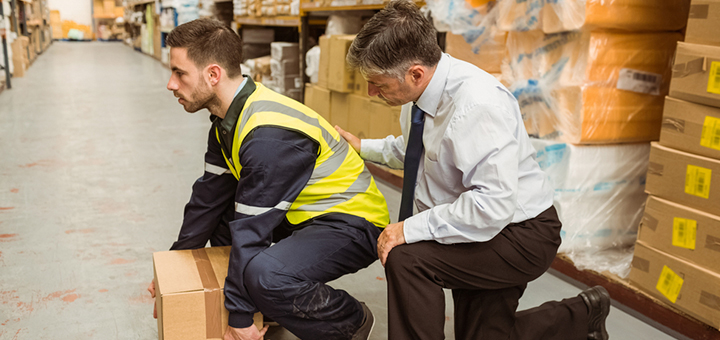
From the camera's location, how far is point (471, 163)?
127cm

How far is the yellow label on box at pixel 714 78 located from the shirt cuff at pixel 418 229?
1106mm

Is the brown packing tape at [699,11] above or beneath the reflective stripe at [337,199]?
above

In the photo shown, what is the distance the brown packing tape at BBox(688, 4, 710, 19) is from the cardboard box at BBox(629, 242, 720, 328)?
81 centimetres

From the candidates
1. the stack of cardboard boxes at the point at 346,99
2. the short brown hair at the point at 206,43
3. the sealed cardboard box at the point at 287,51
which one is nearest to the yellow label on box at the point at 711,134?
the short brown hair at the point at 206,43

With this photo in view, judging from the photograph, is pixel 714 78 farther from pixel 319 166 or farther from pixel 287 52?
pixel 287 52

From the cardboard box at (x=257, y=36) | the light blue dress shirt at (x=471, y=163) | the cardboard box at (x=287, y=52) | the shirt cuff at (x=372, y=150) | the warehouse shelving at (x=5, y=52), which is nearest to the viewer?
the light blue dress shirt at (x=471, y=163)

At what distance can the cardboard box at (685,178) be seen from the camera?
178 centimetres

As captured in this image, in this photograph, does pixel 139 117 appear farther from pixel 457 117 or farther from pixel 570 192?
pixel 457 117

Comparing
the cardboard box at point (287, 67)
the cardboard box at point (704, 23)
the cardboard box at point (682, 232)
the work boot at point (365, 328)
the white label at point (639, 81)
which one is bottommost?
the work boot at point (365, 328)

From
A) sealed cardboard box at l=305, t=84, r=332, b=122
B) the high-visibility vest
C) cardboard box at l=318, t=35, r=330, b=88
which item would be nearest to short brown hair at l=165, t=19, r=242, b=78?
the high-visibility vest

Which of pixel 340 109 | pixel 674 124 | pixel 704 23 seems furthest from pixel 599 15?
pixel 340 109

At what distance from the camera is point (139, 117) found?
18.9 feet

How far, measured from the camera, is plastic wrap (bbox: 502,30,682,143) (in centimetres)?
221

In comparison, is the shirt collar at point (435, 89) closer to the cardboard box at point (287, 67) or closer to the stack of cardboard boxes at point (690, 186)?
the stack of cardboard boxes at point (690, 186)
